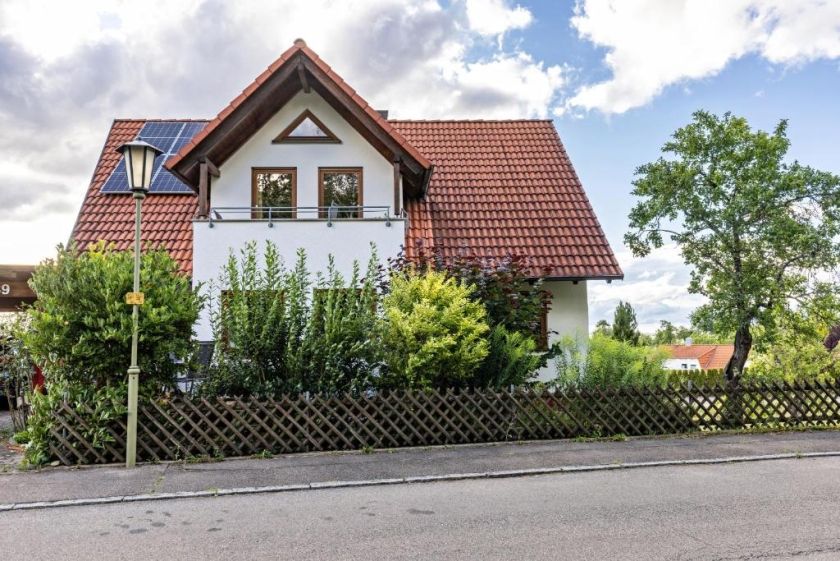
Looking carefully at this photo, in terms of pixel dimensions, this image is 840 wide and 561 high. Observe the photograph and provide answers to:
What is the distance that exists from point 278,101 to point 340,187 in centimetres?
242

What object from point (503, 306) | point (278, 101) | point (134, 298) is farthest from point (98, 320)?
point (278, 101)

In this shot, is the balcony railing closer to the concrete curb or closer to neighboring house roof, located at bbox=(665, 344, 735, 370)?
the concrete curb

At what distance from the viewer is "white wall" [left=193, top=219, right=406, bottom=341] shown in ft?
42.7

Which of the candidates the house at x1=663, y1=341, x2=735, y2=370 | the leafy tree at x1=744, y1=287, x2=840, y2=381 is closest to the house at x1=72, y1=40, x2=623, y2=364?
the leafy tree at x1=744, y1=287, x2=840, y2=381

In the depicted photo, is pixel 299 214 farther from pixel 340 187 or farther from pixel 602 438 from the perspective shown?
pixel 602 438

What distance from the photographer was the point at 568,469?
320 inches

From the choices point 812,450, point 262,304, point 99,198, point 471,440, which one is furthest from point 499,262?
point 99,198

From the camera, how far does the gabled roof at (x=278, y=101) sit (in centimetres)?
1331

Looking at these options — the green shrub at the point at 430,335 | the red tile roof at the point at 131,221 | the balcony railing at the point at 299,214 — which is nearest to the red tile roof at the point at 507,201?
the balcony railing at the point at 299,214

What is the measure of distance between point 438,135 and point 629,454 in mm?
12842

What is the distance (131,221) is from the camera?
15.5 meters

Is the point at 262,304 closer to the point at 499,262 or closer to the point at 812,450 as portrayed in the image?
the point at 499,262

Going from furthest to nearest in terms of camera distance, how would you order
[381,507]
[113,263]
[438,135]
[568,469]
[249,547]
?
[438,135], [113,263], [568,469], [381,507], [249,547]

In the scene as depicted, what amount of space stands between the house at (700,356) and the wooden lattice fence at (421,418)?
5450 cm
